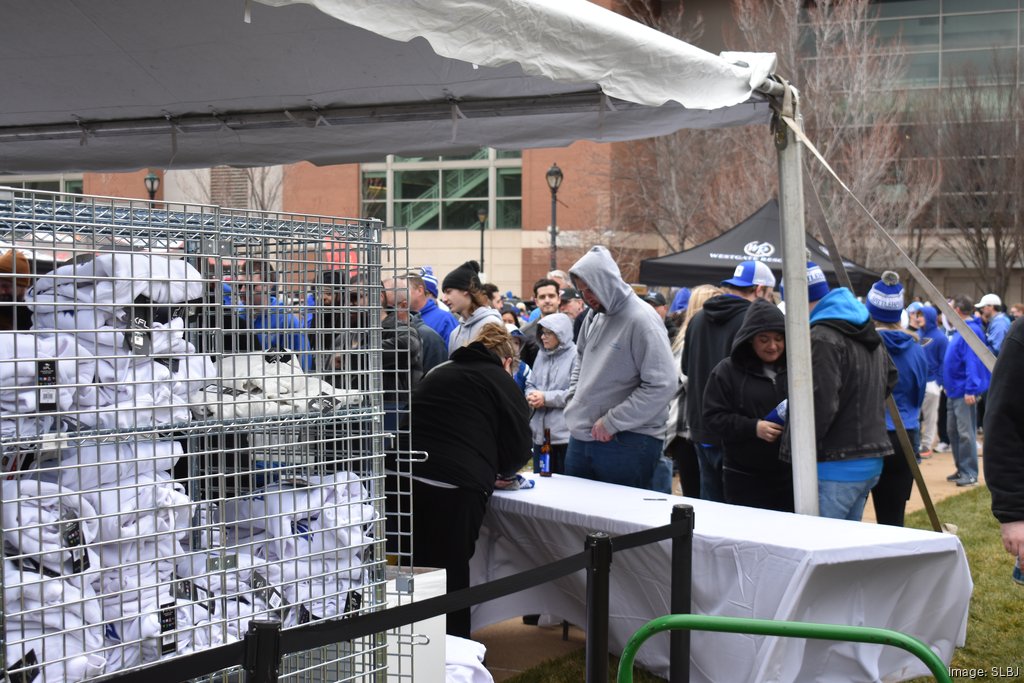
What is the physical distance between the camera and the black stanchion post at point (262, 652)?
7.94ft

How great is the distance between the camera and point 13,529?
236cm

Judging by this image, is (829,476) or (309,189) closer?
(829,476)

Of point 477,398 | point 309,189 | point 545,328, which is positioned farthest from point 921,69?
point 477,398

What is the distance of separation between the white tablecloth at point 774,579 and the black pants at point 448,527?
44 cm

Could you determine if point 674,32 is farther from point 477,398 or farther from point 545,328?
point 477,398

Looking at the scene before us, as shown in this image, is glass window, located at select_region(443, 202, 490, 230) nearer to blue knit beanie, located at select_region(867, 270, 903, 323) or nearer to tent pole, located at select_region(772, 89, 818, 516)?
blue knit beanie, located at select_region(867, 270, 903, 323)

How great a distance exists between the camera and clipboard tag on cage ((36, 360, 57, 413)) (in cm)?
250

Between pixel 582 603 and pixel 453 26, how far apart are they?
331cm

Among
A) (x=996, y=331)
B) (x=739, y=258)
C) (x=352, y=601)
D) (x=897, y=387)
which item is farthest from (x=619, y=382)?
(x=996, y=331)

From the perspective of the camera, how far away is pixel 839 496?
5.45 metres

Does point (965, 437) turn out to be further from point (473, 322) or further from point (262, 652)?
point (262, 652)

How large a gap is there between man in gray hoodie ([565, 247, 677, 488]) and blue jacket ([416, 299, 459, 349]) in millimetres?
2467

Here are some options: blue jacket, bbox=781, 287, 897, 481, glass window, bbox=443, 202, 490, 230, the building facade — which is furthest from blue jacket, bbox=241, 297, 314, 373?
glass window, bbox=443, 202, 490, 230

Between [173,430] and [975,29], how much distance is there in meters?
44.2
